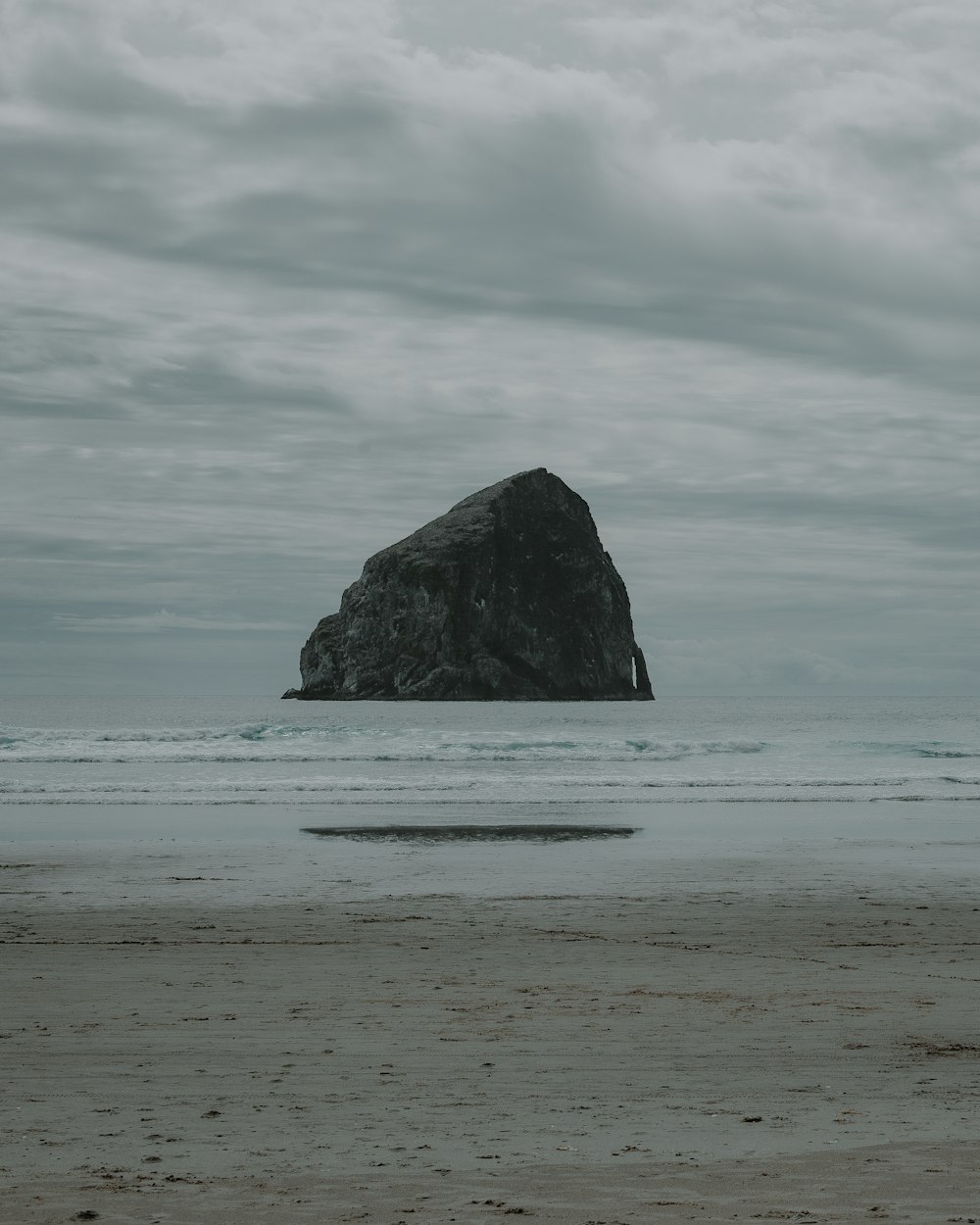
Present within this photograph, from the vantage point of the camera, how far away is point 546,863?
15836mm

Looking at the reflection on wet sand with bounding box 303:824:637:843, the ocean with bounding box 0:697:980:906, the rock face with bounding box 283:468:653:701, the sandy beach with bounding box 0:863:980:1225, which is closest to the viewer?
the sandy beach with bounding box 0:863:980:1225

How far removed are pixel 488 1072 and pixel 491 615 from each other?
132852 mm

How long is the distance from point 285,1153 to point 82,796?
2244 centimetres

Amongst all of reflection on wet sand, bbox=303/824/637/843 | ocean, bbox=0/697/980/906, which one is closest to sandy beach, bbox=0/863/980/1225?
ocean, bbox=0/697/980/906

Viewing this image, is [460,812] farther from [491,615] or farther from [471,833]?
[491,615]

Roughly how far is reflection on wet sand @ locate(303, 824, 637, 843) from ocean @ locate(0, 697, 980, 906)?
0.08 meters

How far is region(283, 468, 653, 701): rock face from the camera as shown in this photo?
13538cm

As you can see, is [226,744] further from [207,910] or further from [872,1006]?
[872,1006]

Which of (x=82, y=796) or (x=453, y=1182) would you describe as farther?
(x=82, y=796)

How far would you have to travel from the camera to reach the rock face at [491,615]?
135 m

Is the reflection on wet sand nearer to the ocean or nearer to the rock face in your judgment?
Answer: the ocean

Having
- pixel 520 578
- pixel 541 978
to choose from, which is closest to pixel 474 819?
pixel 541 978

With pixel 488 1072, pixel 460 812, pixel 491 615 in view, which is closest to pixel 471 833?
pixel 460 812

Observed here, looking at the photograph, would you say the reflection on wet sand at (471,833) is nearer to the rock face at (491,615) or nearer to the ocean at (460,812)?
the ocean at (460,812)
